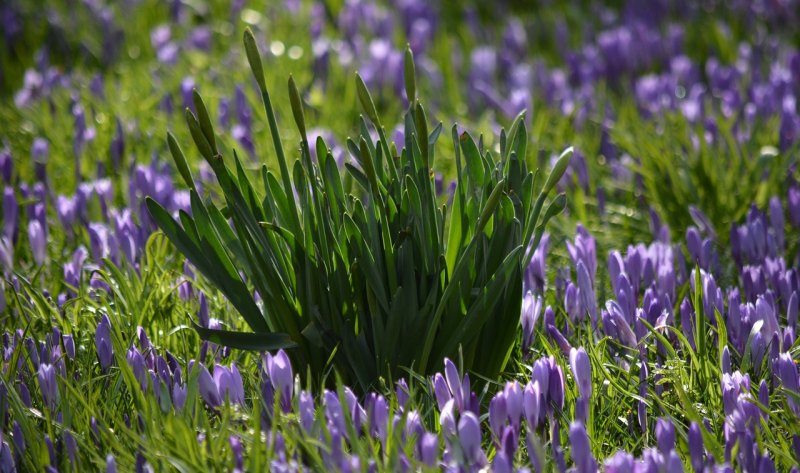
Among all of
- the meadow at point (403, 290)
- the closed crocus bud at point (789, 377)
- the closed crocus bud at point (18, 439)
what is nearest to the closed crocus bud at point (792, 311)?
the meadow at point (403, 290)

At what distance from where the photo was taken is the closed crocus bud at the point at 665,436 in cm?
178

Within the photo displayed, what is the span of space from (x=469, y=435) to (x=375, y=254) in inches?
21.6

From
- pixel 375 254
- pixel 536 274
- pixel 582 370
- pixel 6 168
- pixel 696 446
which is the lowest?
pixel 696 446

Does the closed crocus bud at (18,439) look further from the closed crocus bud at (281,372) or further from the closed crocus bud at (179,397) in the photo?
the closed crocus bud at (281,372)

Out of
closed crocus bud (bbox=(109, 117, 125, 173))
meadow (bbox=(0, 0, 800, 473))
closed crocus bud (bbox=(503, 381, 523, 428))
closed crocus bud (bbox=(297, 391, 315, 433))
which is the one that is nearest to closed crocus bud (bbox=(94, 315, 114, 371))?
meadow (bbox=(0, 0, 800, 473))

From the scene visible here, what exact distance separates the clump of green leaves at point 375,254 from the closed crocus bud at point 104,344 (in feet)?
0.89

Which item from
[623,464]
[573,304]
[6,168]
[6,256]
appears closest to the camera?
[623,464]

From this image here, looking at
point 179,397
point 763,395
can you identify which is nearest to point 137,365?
point 179,397

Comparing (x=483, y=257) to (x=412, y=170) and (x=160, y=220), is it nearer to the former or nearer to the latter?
(x=412, y=170)

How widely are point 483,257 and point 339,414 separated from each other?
0.54 m

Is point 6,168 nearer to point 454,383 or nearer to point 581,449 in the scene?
point 454,383

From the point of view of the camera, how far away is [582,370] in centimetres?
199

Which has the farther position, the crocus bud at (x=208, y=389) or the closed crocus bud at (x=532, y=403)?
the crocus bud at (x=208, y=389)

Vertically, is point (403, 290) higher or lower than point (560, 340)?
higher
